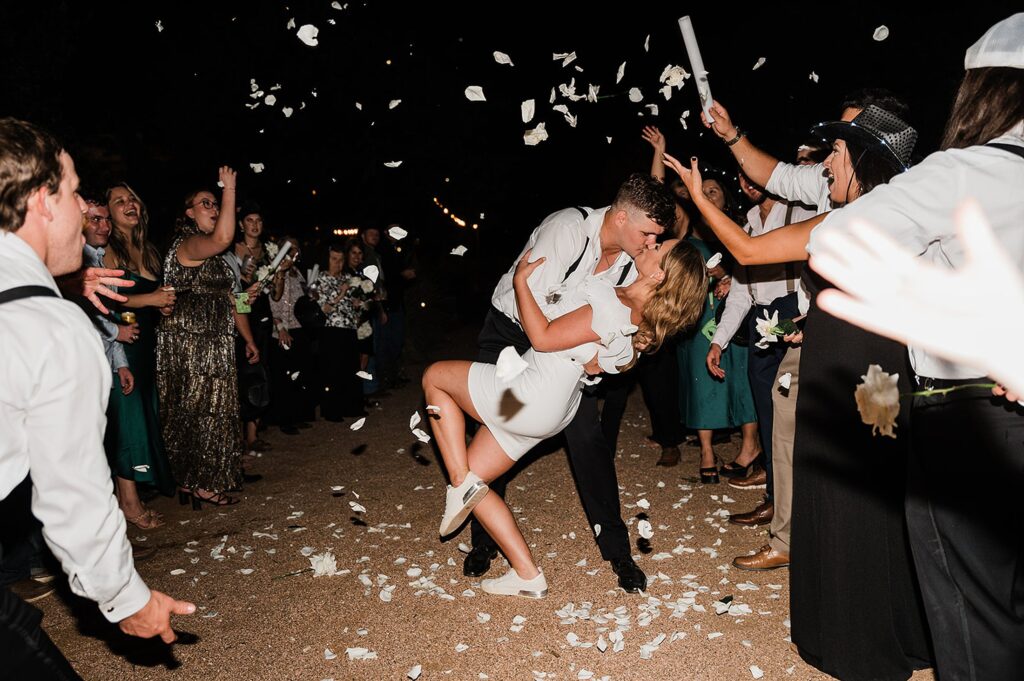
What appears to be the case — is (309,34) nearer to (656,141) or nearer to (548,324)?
(656,141)

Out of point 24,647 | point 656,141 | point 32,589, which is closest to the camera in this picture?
point 24,647

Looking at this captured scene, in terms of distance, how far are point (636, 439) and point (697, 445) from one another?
62 cm

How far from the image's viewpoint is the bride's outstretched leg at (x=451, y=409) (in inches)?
155

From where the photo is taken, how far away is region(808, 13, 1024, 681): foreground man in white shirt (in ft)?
6.63

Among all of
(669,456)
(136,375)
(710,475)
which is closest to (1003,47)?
(710,475)

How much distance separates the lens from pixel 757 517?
198 inches

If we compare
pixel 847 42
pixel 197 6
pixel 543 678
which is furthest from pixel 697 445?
pixel 197 6

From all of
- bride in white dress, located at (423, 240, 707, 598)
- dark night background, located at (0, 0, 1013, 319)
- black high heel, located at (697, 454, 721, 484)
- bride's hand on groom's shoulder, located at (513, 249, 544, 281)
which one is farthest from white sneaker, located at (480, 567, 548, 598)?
dark night background, located at (0, 0, 1013, 319)

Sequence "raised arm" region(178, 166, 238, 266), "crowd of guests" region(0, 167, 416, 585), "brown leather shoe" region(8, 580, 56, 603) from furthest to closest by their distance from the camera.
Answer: "raised arm" region(178, 166, 238, 266) < "crowd of guests" region(0, 167, 416, 585) < "brown leather shoe" region(8, 580, 56, 603)

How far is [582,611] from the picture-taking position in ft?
12.7

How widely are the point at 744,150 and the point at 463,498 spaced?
2.64 m

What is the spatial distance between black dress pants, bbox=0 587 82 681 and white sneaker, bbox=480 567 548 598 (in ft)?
8.20

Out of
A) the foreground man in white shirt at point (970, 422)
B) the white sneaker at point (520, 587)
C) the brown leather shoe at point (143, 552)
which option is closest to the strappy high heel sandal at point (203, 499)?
the brown leather shoe at point (143, 552)

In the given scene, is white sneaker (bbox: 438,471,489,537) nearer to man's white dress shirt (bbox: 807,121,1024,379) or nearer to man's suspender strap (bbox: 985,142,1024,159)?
man's white dress shirt (bbox: 807,121,1024,379)
